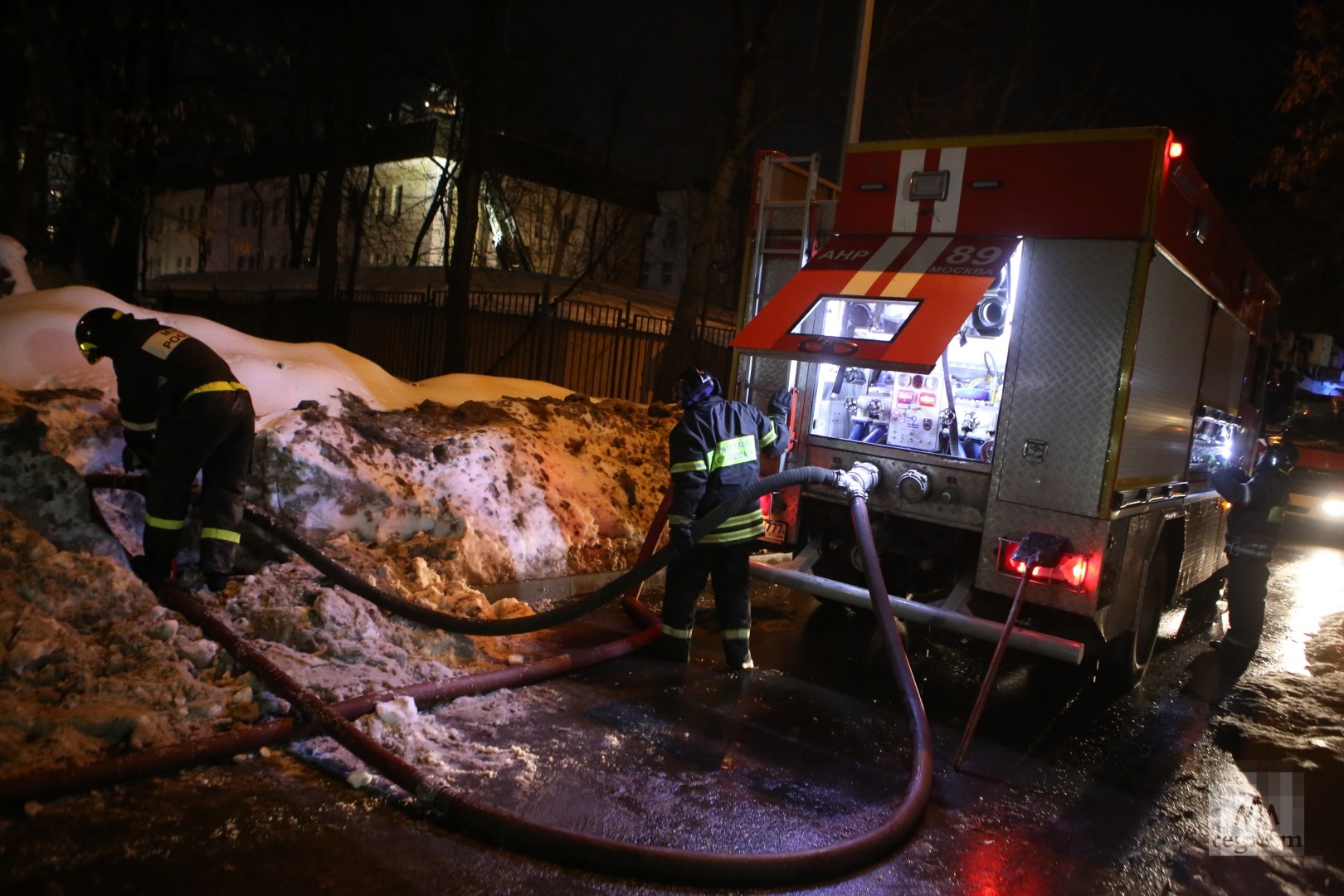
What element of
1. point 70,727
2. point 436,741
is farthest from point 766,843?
point 70,727

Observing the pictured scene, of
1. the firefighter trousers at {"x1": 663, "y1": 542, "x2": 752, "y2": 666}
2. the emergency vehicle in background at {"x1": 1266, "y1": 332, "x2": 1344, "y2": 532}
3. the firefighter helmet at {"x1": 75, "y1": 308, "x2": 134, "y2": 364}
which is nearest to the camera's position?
the firefighter helmet at {"x1": 75, "y1": 308, "x2": 134, "y2": 364}

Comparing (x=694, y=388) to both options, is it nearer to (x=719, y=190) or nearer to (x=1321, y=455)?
(x=719, y=190)

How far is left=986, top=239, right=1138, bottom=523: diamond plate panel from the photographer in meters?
4.93

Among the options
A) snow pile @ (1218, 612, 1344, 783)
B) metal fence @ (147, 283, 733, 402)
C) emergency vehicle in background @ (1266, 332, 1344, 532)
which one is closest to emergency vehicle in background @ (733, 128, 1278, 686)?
snow pile @ (1218, 612, 1344, 783)

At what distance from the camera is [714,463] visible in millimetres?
5328

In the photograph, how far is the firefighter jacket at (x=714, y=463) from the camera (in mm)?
5270

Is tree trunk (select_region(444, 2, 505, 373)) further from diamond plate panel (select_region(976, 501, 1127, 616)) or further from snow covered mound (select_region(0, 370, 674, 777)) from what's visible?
diamond plate panel (select_region(976, 501, 1127, 616))

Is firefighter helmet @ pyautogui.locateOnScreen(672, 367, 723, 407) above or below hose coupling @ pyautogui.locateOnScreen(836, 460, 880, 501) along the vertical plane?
above

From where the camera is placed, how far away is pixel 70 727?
363 cm

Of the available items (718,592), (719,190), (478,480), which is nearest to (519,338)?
(719,190)

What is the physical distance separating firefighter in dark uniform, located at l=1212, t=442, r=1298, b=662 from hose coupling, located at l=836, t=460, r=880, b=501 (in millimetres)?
3007

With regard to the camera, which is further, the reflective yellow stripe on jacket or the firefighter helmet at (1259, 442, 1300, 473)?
the firefighter helmet at (1259, 442, 1300, 473)

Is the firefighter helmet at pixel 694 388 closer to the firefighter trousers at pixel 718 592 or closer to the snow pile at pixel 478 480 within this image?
the firefighter trousers at pixel 718 592

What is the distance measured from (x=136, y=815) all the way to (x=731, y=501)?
10.1 feet
